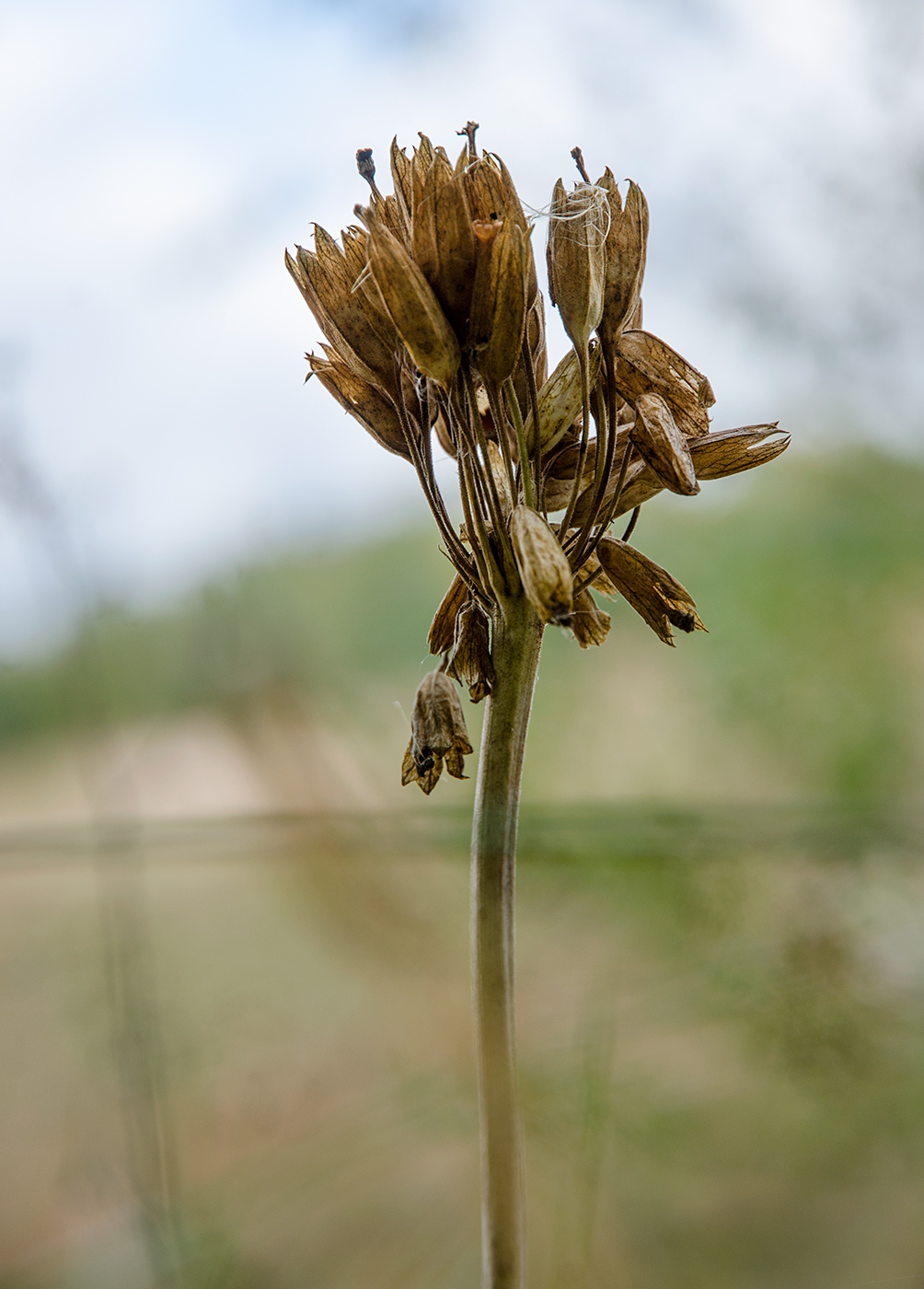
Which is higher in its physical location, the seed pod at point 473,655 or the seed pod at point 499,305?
the seed pod at point 499,305

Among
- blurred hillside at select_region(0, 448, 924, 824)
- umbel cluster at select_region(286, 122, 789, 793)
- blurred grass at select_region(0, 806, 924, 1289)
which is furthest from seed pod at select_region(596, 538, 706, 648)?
blurred hillside at select_region(0, 448, 924, 824)

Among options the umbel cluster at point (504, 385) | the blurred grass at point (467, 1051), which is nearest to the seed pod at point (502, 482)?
the umbel cluster at point (504, 385)

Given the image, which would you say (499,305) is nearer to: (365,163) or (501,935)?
(365,163)

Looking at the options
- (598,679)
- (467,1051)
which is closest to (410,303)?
(467,1051)

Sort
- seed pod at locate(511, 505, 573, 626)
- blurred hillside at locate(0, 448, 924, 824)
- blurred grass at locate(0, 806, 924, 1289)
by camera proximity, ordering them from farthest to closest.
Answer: blurred hillside at locate(0, 448, 924, 824) < blurred grass at locate(0, 806, 924, 1289) < seed pod at locate(511, 505, 573, 626)

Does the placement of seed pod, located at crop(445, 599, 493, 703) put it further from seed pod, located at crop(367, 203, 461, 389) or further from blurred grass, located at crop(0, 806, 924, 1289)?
blurred grass, located at crop(0, 806, 924, 1289)

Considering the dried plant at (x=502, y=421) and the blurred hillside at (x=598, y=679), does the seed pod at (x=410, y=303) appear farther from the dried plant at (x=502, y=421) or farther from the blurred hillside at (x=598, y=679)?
the blurred hillside at (x=598, y=679)

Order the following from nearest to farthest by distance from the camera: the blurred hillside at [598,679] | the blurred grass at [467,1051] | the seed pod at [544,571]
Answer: the seed pod at [544,571] → the blurred grass at [467,1051] → the blurred hillside at [598,679]

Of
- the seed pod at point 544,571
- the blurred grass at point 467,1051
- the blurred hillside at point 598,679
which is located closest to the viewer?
the seed pod at point 544,571
